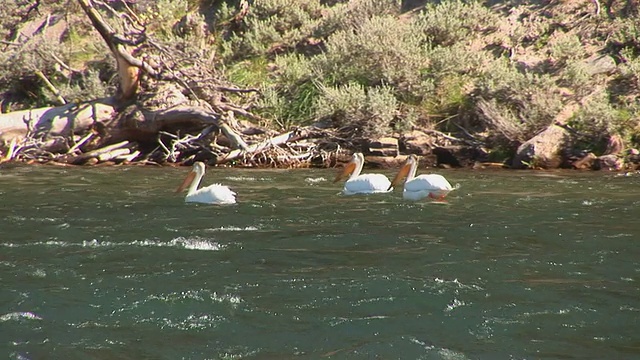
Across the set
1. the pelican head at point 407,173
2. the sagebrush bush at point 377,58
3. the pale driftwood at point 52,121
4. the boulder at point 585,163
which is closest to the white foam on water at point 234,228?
the pelican head at point 407,173

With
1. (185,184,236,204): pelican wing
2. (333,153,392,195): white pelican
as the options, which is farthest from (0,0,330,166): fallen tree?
→ (185,184,236,204): pelican wing

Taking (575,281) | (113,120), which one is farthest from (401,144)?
(575,281)

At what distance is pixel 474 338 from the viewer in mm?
5906

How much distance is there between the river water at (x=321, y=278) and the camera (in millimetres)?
5840

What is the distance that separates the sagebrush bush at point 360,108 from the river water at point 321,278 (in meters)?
6.35

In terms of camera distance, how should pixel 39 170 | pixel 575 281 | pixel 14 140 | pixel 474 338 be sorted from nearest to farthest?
pixel 474 338, pixel 575 281, pixel 39 170, pixel 14 140

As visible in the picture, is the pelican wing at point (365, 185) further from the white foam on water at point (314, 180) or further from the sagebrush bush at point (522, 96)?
the sagebrush bush at point (522, 96)

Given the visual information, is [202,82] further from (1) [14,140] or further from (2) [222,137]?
(1) [14,140]

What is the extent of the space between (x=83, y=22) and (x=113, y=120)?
963 centimetres

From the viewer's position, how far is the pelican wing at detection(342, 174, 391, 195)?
44.0 feet

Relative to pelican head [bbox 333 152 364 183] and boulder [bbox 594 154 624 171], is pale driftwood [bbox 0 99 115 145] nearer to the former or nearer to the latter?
pelican head [bbox 333 152 364 183]

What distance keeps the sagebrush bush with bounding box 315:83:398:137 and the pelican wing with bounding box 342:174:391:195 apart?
5.46m

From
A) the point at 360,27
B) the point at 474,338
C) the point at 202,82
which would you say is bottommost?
the point at 474,338

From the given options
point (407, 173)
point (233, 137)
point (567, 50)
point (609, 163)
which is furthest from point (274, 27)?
point (407, 173)
